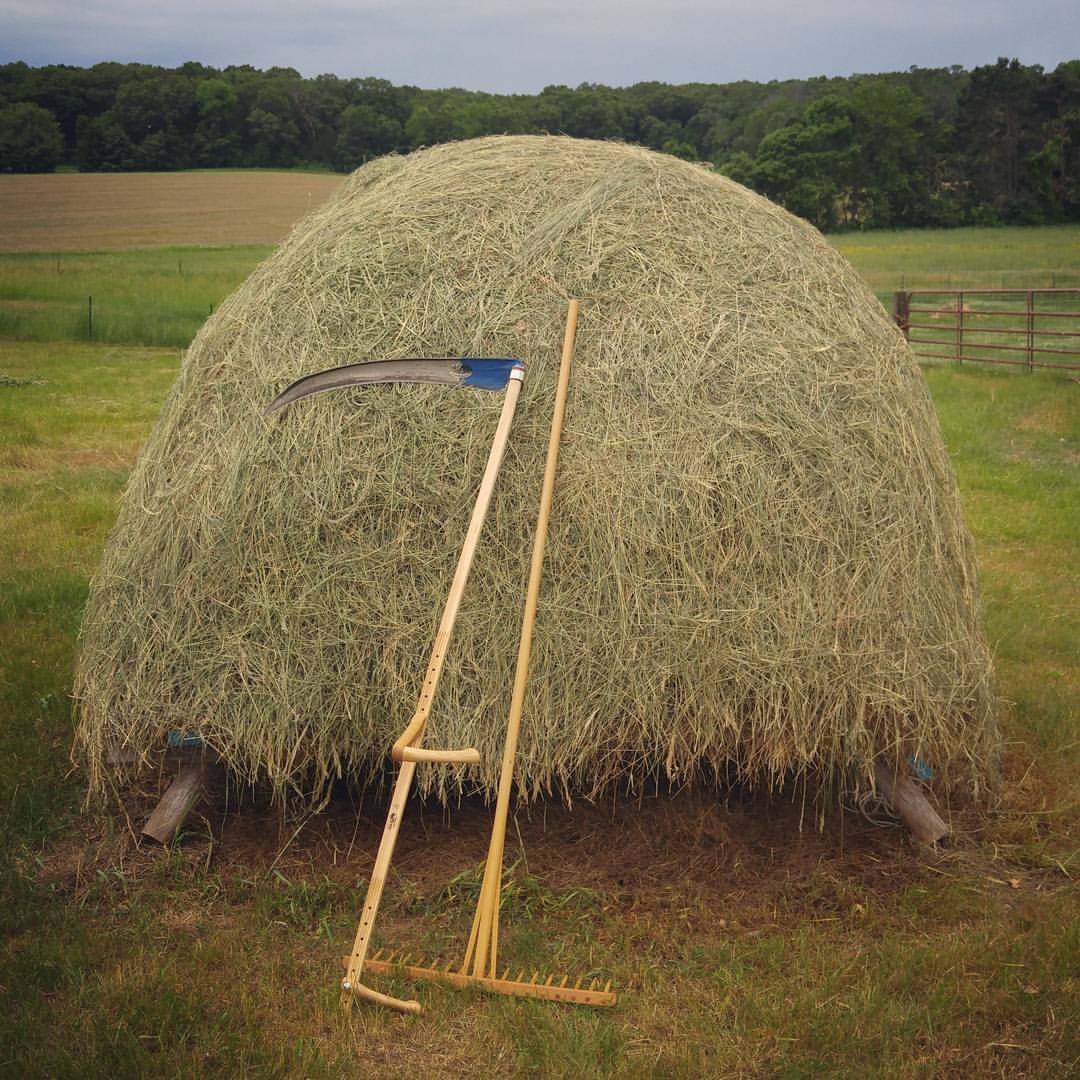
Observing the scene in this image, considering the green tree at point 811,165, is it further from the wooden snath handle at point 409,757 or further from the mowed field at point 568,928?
the wooden snath handle at point 409,757

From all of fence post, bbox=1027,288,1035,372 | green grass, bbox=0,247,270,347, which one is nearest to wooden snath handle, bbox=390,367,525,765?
fence post, bbox=1027,288,1035,372

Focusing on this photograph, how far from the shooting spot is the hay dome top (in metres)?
4.70

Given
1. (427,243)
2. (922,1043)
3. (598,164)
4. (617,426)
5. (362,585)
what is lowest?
(922,1043)

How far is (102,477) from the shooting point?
1247cm

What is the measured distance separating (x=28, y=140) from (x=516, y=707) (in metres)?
16.2

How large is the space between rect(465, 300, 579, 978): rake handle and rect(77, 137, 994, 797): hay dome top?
4.9 inches

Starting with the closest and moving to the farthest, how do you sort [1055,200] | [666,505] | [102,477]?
1. [666,505]
2. [102,477]
3. [1055,200]

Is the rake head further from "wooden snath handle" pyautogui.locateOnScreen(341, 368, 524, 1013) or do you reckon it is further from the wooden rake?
"wooden snath handle" pyautogui.locateOnScreen(341, 368, 524, 1013)

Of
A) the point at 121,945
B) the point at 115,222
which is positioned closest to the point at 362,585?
the point at 121,945

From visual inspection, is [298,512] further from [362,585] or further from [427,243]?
[427,243]

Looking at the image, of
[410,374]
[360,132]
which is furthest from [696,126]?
[410,374]

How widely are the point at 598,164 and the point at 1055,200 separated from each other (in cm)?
2657

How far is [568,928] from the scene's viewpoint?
461cm

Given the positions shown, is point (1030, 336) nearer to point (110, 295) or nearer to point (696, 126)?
point (696, 126)
